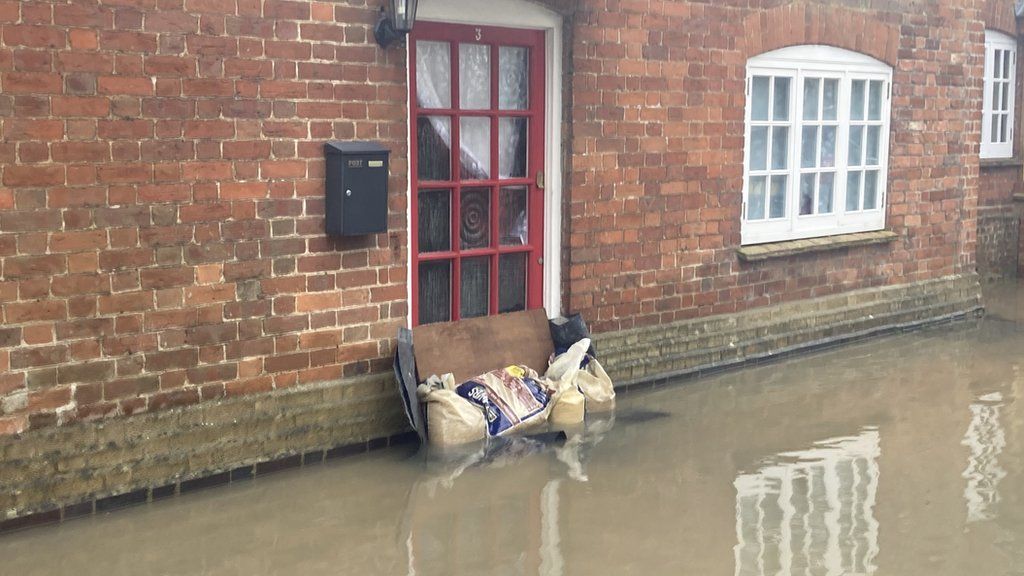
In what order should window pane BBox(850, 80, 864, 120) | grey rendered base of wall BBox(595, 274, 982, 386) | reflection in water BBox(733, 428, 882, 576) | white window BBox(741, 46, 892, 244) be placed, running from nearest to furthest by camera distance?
reflection in water BBox(733, 428, 882, 576) < grey rendered base of wall BBox(595, 274, 982, 386) < white window BBox(741, 46, 892, 244) < window pane BBox(850, 80, 864, 120)

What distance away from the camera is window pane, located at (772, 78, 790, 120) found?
9.23 m

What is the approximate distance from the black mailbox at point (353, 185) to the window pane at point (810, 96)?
446cm

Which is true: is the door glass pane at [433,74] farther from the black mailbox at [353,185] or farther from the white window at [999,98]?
the white window at [999,98]

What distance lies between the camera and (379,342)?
6738mm

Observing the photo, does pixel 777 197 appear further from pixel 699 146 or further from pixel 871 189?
pixel 871 189

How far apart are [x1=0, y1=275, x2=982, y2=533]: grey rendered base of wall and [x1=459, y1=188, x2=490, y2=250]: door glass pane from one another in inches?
44.4

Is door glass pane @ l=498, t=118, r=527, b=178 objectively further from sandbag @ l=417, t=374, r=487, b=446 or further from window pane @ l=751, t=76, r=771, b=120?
window pane @ l=751, t=76, r=771, b=120

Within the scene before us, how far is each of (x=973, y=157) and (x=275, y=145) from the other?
7475mm

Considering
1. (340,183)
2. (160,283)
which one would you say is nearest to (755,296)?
(340,183)

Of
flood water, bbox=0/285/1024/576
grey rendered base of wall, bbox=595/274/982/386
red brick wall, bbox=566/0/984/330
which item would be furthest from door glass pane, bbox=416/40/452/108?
flood water, bbox=0/285/1024/576

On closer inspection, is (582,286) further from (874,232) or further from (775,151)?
(874,232)

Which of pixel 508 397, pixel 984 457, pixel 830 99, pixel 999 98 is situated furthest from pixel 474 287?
pixel 999 98

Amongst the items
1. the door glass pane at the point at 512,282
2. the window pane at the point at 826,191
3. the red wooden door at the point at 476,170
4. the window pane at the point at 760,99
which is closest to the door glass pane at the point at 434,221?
the red wooden door at the point at 476,170

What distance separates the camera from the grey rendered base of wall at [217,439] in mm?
5383
